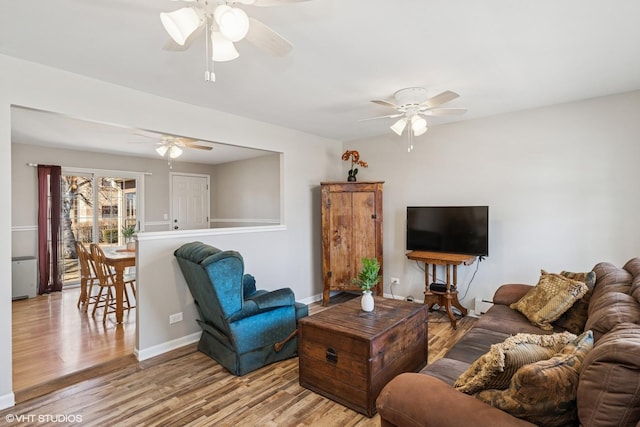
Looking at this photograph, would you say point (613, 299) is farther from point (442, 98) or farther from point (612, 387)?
point (442, 98)

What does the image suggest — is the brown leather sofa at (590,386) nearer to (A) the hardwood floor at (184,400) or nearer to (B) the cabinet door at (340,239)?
(A) the hardwood floor at (184,400)

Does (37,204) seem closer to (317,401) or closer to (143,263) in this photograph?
(143,263)

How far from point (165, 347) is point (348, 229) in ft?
8.43

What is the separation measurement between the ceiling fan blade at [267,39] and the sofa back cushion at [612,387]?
1863 millimetres

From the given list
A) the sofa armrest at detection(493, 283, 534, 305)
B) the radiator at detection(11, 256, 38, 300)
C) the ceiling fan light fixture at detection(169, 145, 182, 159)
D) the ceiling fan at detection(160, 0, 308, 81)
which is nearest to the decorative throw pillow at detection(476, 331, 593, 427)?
the ceiling fan at detection(160, 0, 308, 81)

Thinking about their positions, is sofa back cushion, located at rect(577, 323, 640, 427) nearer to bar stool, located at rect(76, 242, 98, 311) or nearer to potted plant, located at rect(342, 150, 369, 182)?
potted plant, located at rect(342, 150, 369, 182)

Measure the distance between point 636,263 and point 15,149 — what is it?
7.72 metres

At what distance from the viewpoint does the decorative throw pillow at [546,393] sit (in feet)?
3.58

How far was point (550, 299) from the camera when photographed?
2.43 metres

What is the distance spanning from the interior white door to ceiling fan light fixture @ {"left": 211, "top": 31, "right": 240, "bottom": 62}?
5741 mm

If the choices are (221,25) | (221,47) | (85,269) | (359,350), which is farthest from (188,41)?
(85,269)

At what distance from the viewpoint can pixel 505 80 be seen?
2811mm

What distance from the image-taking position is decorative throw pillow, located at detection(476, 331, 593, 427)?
1.09m

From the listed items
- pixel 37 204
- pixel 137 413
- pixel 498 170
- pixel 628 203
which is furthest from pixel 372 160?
pixel 37 204
